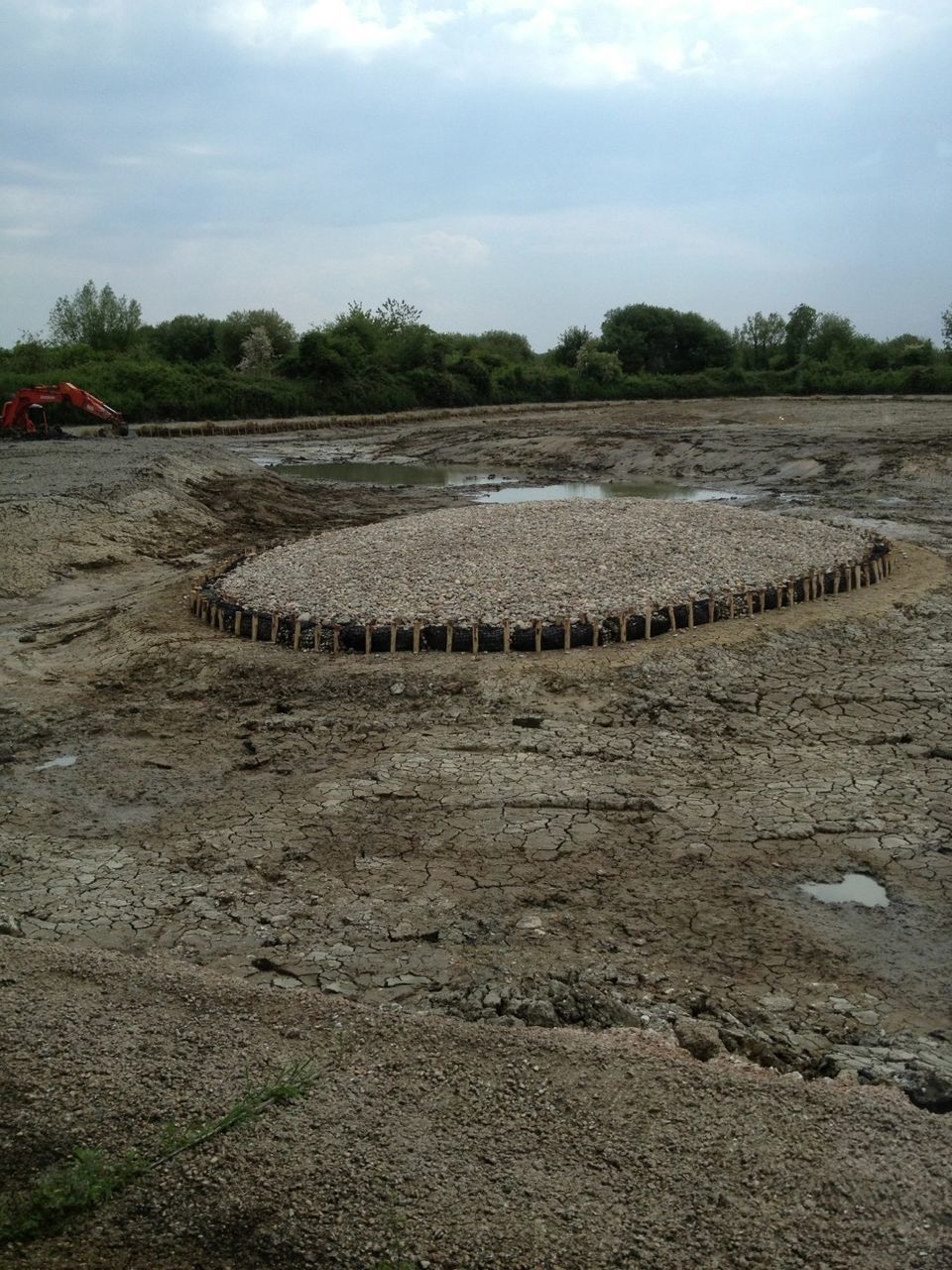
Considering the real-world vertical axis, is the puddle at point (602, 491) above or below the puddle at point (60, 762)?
above

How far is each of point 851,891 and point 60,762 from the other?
5.45 m

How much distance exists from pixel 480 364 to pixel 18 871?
42.3m

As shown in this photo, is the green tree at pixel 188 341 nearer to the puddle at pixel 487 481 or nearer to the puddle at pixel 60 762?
the puddle at pixel 487 481

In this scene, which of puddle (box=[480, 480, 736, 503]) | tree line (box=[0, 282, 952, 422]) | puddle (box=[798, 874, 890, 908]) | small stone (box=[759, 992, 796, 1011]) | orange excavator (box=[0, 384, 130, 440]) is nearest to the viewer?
small stone (box=[759, 992, 796, 1011])

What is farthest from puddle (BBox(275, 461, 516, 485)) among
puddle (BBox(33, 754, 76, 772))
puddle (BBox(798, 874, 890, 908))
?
puddle (BBox(798, 874, 890, 908))

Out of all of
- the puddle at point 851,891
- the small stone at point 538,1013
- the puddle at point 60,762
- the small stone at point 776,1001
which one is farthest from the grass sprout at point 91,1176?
the puddle at point 60,762

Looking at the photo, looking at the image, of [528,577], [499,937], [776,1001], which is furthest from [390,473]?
[776,1001]

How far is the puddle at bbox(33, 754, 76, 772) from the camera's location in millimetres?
7570

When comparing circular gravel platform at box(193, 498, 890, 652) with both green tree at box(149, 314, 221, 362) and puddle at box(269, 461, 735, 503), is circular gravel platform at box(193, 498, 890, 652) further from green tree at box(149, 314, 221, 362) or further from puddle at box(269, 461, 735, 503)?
green tree at box(149, 314, 221, 362)

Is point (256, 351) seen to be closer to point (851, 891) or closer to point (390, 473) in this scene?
point (390, 473)

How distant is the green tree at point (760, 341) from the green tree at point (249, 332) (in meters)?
22.8

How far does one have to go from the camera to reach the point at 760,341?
56750mm

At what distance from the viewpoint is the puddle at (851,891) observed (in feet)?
18.4

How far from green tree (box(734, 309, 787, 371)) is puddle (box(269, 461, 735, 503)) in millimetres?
29141
